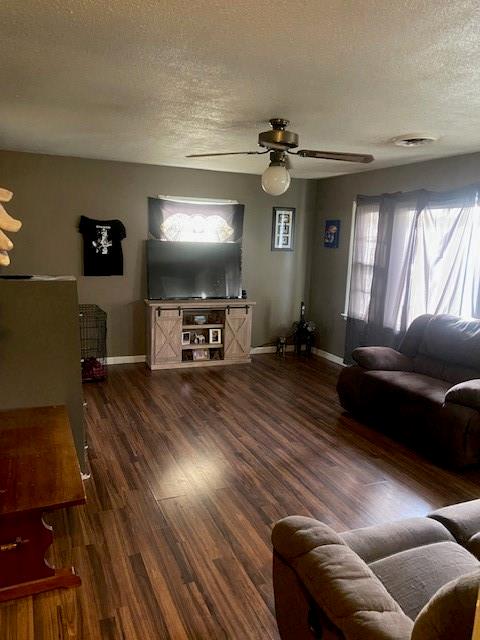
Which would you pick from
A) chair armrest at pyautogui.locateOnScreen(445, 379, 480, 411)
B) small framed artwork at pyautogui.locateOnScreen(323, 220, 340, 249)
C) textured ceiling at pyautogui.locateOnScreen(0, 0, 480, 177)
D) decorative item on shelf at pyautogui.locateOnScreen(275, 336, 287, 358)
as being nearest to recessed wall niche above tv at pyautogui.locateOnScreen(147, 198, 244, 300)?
decorative item on shelf at pyautogui.locateOnScreen(275, 336, 287, 358)

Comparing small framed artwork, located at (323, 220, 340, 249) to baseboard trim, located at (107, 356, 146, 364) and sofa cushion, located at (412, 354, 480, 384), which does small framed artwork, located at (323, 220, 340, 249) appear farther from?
baseboard trim, located at (107, 356, 146, 364)

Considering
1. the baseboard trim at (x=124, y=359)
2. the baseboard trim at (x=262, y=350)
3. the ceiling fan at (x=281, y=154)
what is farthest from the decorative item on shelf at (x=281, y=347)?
the ceiling fan at (x=281, y=154)

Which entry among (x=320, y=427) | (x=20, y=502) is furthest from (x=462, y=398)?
(x=20, y=502)

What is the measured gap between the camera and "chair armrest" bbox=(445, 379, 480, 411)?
10.8ft

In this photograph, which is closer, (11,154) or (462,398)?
(462,398)

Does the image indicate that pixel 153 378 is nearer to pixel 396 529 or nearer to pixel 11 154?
pixel 11 154

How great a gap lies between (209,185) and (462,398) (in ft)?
13.5

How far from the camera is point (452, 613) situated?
3.25ft

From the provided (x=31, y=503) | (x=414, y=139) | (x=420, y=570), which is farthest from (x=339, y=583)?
(x=414, y=139)

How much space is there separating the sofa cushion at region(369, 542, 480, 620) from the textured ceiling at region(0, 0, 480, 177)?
79.7 inches

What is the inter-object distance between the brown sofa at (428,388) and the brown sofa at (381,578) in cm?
132

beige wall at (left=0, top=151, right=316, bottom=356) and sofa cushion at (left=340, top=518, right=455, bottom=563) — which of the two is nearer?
sofa cushion at (left=340, top=518, right=455, bottom=563)

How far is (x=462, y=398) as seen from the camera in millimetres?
3371

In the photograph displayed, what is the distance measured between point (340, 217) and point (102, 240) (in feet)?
10.4
